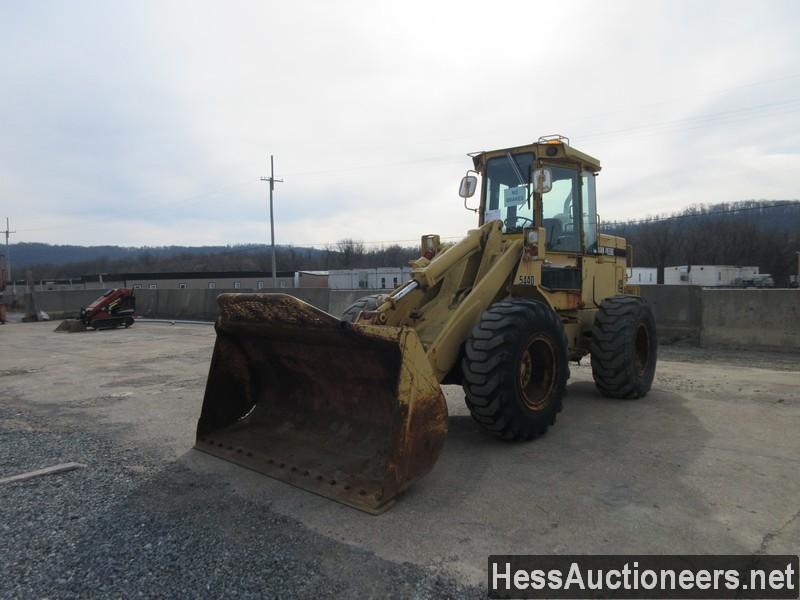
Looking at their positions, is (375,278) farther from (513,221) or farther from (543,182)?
(543,182)

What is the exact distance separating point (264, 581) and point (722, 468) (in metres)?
3.48

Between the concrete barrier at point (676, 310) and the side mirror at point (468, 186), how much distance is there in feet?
Result: 20.3

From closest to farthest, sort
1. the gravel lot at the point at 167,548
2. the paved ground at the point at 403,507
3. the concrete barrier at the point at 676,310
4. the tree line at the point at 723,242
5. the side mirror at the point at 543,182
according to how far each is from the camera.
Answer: the gravel lot at the point at 167,548 < the paved ground at the point at 403,507 < the side mirror at the point at 543,182 < the concrete barrier at the point at 676,310 < the tree line at the point at 723,242

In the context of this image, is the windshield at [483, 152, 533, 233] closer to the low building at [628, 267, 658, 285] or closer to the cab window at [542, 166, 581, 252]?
the cab window at [542, 166, 581, 252]

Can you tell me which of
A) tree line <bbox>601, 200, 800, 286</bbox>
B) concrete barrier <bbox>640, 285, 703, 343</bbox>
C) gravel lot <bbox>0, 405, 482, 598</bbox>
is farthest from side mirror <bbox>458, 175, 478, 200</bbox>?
tree line <bbox>601, 200, 800, 286</bbox>

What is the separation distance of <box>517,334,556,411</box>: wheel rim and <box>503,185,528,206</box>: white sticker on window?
6.30ft

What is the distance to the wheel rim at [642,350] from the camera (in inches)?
269

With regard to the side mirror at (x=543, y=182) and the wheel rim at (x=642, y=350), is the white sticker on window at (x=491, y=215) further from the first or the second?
the wheel rim at (x=642, y=350)

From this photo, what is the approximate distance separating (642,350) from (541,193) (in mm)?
2741

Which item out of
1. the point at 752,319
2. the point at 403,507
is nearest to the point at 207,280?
the point at 752,319

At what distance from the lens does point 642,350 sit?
7.04 meters

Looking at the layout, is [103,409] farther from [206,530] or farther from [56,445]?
[206,530]

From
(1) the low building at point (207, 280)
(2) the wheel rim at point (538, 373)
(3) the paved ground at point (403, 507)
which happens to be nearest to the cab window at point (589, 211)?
(3) the paved ground at point (403, 507)

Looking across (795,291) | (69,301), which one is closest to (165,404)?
(795,291)
